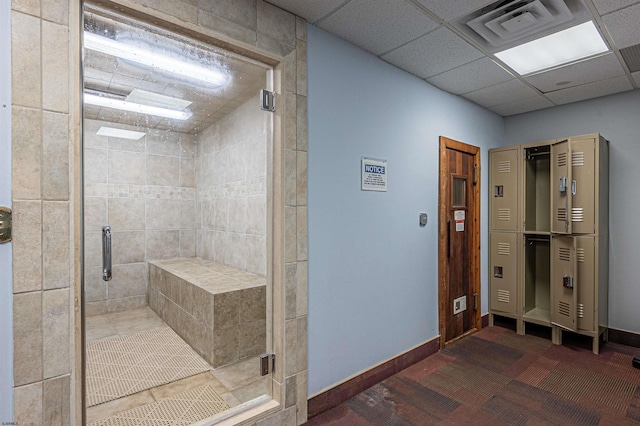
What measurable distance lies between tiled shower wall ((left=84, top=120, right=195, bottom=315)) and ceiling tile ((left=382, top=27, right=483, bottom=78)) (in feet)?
6.95

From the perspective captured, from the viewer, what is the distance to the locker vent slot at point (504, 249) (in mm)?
3664

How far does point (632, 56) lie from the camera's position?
2.51m

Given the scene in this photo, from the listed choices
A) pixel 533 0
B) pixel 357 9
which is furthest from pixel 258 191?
pixel 533 0

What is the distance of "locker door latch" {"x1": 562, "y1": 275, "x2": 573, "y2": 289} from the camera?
3143mm

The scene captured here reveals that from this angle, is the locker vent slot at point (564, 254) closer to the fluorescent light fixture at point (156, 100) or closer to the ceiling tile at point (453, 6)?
the ceiling tile at point (453, 6)

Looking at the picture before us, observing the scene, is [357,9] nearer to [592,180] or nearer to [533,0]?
[533,0]

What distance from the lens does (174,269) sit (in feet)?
9.91

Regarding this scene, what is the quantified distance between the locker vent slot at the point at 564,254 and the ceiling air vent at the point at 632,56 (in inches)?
65.2

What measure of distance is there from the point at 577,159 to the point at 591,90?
73cm

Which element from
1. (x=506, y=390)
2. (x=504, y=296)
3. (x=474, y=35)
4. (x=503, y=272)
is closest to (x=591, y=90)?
(x=474, y=35)

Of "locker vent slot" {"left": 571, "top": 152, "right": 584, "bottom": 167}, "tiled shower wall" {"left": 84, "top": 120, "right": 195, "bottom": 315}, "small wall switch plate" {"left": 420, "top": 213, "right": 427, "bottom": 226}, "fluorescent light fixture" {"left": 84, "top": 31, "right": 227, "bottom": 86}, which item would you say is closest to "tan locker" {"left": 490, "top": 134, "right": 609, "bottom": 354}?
"locker vent slot" {"left": 571, "top": 152, "right": 584, "bottom": 167}

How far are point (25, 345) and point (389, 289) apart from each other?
2.22 m

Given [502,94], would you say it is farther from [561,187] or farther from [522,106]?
[561,187]

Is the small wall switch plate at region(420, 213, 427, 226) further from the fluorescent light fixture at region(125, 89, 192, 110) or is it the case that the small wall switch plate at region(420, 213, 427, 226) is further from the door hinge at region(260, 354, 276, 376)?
the fluorescent light fixture at region(125, 89, 192, 110)
